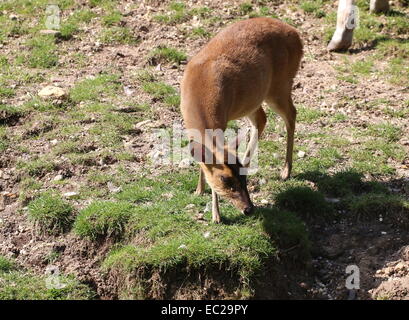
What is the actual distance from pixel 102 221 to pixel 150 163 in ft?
4.57

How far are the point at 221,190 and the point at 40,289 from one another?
1.91m

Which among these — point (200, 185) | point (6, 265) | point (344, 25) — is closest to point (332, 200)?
point (200, 185)

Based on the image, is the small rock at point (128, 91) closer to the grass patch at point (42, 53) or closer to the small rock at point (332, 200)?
the grass patch at point (42, 53)

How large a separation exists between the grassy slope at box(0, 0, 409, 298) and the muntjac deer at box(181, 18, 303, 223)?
43 centimetres

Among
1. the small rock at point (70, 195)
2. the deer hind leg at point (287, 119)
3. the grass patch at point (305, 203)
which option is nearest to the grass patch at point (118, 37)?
A: the deer hind leg at point (287, 119)

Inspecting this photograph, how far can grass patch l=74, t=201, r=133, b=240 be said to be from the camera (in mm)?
7293

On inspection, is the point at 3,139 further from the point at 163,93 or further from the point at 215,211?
the point at 215,211

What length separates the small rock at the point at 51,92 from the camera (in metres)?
9.77

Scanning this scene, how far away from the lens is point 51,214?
7469mm

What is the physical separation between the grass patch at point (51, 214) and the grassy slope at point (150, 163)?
0.01 meters

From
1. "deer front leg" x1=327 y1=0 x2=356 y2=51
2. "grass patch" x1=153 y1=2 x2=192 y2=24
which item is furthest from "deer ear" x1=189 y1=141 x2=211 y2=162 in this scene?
"grass patch" x1=153 y1=2 x2=192 y2=24

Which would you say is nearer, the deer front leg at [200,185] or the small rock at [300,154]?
the deer front leg at [200,185]
